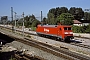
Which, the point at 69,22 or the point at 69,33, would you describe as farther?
the point at 69,22

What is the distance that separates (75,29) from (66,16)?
2847cm

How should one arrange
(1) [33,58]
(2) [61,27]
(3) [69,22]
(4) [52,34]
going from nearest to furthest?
(1) [33,58], (2) [61,27], (4) [52,34], (3) [69,22]

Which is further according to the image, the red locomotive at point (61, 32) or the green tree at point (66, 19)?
the green tree at point (66, 19)

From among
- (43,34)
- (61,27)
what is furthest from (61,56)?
(43,34)

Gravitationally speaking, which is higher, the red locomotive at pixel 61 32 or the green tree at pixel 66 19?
the green tree at pixel 66 19

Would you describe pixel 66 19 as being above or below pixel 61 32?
above

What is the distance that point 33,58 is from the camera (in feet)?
50.5

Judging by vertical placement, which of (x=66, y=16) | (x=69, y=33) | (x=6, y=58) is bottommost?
(x=6, y=58)

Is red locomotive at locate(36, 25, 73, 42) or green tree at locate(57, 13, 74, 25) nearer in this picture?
red locomotive at locate(36, 25, 73, 42)

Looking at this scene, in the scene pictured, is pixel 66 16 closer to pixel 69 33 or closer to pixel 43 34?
pixel 43 34

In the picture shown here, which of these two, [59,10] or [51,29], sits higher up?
[59,10]

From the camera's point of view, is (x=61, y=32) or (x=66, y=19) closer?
(x=61, y=32)

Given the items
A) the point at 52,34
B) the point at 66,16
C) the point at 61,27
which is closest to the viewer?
the point at 61,27

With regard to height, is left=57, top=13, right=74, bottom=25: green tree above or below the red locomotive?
above
